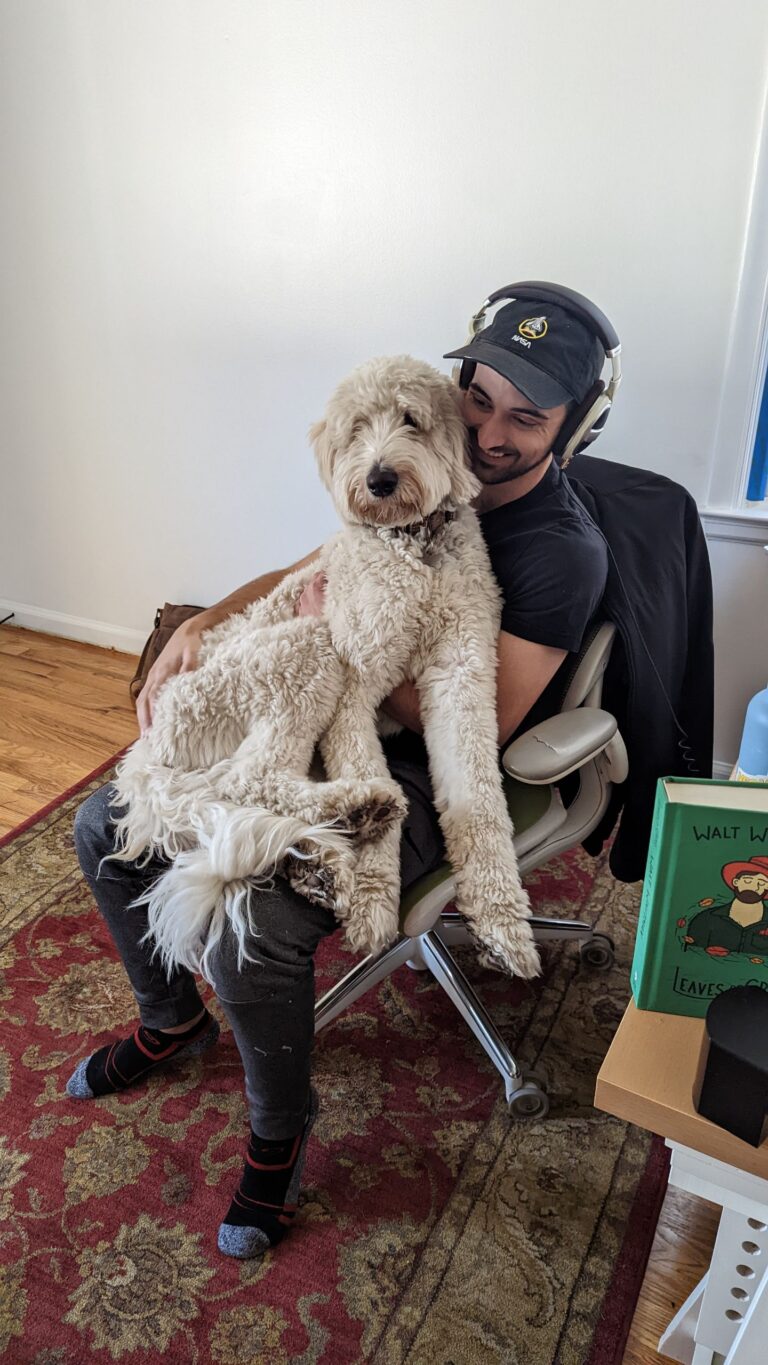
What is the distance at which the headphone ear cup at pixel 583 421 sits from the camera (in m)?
1.25

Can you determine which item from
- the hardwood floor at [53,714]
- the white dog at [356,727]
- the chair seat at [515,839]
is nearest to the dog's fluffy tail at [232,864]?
the white dog at [356,727]

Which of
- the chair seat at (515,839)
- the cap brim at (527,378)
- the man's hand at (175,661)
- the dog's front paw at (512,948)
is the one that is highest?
the cap brim at (527,378)

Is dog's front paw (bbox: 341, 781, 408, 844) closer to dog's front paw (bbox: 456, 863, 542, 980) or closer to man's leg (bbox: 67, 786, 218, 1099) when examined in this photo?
dog's front paw (bbox: 456, 863, 542, 980)

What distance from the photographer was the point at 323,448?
121 centimetres

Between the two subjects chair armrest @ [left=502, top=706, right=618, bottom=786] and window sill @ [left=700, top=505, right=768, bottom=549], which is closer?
chair armrest @ [left=502, top=706, right=618, bottom=786]

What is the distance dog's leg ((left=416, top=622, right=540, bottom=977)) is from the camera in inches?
44.9

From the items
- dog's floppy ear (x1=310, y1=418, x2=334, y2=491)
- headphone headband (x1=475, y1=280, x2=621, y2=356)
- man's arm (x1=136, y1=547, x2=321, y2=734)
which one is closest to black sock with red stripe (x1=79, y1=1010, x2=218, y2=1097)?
man's arm (x1=136, y1=547, x2=321, y2=734)

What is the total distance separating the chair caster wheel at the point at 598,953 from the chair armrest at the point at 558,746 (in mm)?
598

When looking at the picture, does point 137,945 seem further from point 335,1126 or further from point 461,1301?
point 461,1301

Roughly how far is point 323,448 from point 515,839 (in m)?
0.63

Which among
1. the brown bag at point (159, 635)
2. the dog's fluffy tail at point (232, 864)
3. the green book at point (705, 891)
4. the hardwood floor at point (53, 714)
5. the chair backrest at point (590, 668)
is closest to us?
Answer: the green book at point (705, 891)

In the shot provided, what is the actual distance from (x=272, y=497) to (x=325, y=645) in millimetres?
1337

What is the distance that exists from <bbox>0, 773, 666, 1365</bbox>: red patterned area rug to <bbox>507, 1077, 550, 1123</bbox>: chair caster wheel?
2 centimetres

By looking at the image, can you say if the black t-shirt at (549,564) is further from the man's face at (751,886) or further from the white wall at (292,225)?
the white wall at (292,225)
